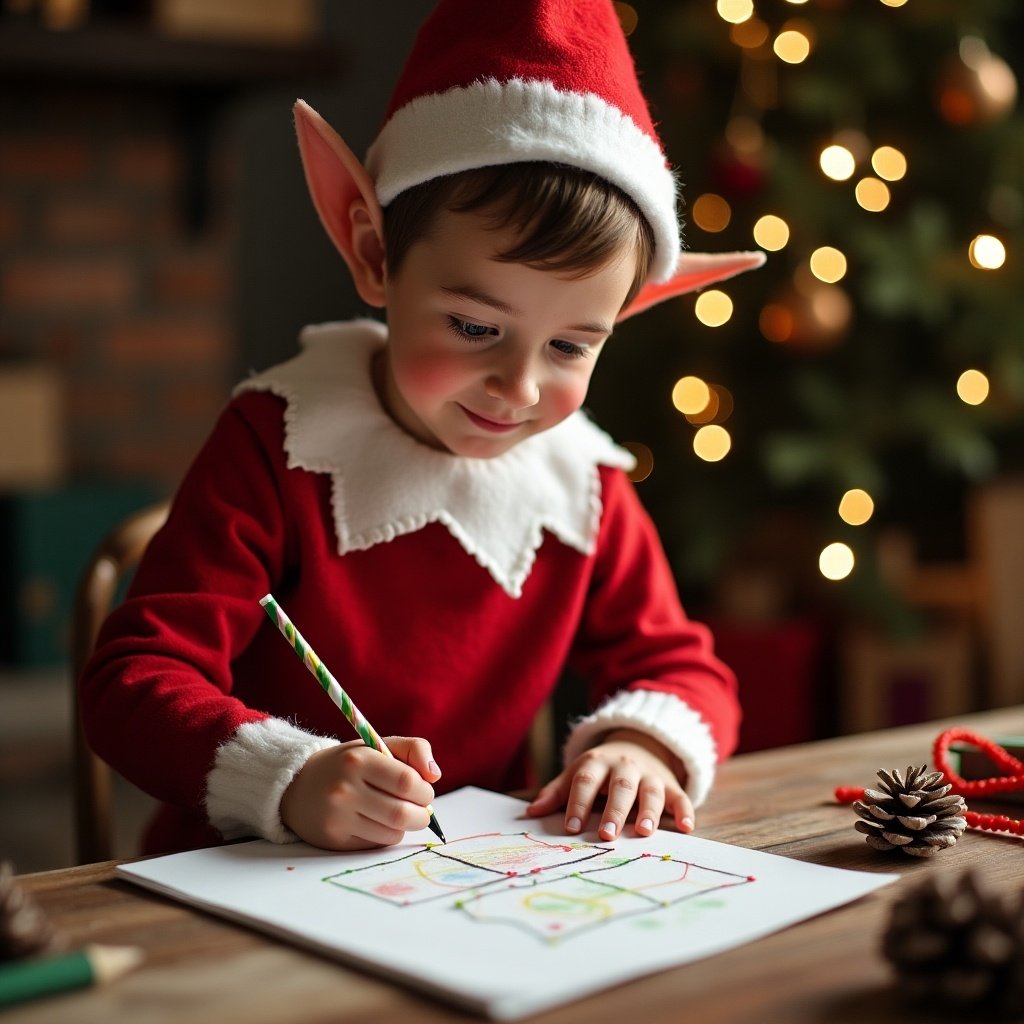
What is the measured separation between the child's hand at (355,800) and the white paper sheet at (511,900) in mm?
12

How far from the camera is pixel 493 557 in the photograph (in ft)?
3.49

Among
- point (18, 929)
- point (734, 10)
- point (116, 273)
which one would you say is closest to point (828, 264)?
point (734, 10)

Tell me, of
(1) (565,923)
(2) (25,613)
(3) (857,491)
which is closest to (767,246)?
(3) (857,491)

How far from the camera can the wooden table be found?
1.80 ft

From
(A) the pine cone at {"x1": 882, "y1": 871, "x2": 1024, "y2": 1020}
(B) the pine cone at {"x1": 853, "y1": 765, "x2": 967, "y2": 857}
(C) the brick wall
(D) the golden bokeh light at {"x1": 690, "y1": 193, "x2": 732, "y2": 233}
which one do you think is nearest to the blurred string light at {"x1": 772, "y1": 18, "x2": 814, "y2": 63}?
(D) the golden bokeh light at {"x1": 690, "y1": 193, "x2": 732, "y2": 233}

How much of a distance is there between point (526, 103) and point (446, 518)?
1.04 feet

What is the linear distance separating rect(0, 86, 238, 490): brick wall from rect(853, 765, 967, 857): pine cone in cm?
246

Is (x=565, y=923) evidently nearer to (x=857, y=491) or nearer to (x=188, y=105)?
(x=857, y=491)

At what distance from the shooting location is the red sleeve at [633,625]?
108cm

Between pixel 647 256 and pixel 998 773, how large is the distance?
440 millimetres

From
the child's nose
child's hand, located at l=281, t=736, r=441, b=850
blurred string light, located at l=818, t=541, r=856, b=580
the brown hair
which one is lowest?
blurred string light, located at l=818, t=541, r=856, b=580

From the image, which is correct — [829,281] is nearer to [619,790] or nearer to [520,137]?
[520,137]

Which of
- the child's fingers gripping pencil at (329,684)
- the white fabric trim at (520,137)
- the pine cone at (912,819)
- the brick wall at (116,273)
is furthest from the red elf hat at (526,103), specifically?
the brick wall at (116,273)

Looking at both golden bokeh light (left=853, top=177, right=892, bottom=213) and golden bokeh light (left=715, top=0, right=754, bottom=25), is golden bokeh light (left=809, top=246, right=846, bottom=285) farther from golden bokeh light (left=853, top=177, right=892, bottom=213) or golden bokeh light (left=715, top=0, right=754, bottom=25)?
golden bokeh light (left=715, top=0, right=754, bottom=25)
